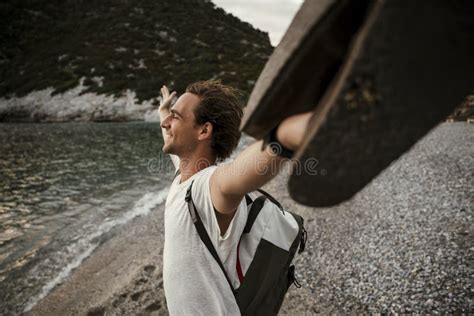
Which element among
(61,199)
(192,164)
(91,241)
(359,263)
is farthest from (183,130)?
(61,199)

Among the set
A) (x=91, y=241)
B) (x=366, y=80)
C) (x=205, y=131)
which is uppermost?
(x=366, y=80)

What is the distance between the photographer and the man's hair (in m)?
2.23

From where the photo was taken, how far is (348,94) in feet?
2.18

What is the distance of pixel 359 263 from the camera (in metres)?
5.05

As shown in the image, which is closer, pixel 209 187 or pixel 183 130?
pixel 209 187

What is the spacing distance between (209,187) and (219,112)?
33.3 inches

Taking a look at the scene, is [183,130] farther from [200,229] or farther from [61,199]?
[61,199]

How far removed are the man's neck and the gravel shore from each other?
10.2ft

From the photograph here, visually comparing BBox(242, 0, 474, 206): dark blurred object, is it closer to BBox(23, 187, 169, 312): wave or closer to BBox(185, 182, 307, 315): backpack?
BBox(185, 182, 307, 315): backpack

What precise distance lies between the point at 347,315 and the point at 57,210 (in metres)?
8.96

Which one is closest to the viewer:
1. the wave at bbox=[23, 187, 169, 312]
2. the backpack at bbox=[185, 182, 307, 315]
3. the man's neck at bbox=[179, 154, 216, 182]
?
the backpack at bbox=[185, 182, 307, 315]

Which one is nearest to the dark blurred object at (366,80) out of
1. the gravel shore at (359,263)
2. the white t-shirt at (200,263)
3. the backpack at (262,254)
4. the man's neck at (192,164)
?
the white t-shirt at (200,263)

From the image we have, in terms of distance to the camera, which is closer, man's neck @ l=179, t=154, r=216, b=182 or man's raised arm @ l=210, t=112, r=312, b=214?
man's raised arm @ l=210, t=112, r=312, b=214

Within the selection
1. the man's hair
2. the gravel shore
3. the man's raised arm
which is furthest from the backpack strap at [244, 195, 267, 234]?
the gravel shore
